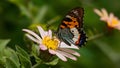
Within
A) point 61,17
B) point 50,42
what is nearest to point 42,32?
point 50,42

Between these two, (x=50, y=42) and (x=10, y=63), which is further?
(x=50, y=42)

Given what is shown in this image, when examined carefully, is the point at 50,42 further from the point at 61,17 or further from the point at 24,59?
the point at 61,17

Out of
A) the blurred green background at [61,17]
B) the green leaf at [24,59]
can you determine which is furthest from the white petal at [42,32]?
the blurred green background at [61,17]

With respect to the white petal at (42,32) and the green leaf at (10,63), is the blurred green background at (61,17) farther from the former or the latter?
the green leaf at (10,63)

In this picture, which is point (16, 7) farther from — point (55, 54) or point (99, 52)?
point (55, 54)

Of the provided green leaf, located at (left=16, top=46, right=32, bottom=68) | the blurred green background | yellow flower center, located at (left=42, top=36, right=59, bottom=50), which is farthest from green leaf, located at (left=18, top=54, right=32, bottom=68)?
the blurred green background

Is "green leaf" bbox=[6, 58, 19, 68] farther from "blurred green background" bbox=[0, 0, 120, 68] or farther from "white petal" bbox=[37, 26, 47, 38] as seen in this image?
"blurred green background" bbox=[0, 0, 120, 68]
